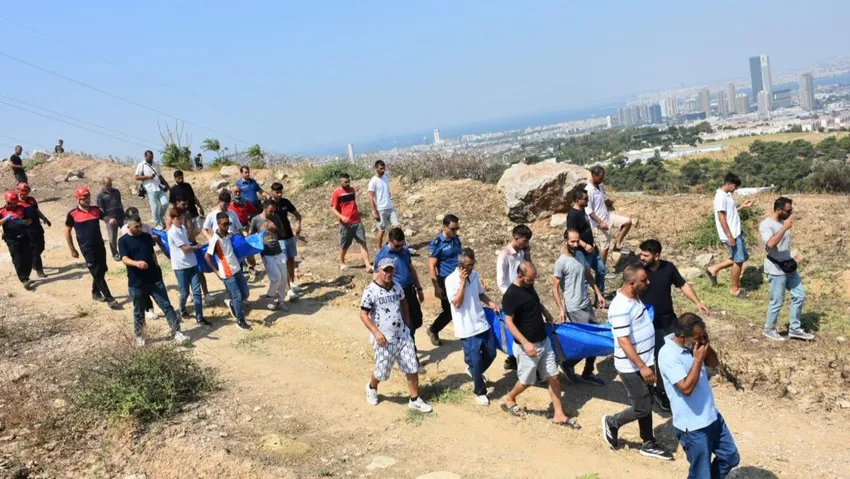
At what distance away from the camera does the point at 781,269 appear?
7.81 metres

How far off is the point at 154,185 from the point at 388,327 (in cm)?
868

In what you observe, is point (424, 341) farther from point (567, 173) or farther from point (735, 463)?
point (567, 173)

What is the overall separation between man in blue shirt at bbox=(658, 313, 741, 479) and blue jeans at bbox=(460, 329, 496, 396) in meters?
2.33

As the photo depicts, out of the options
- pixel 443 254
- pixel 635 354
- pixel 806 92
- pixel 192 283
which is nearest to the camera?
pixel 635 354

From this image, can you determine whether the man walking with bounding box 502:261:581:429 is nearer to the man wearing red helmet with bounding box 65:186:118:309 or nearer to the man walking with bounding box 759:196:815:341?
the man walking with bounding box 759:196:815:341

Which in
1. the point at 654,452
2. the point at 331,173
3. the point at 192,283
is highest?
the point at 331,173

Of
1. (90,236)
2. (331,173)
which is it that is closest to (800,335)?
(90,236)

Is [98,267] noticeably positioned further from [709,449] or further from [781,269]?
[781,269]

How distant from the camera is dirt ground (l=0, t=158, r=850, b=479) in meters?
5.75

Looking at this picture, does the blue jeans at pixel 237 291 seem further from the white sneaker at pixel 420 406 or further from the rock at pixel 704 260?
the rock at pixel 704 260

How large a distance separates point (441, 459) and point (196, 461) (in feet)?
7.56

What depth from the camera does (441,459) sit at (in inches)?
229

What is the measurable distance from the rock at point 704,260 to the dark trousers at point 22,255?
12.0 metres

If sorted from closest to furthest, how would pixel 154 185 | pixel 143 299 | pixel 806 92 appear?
pixel 143 299 < pixel 154 185 < pixel 806 92
